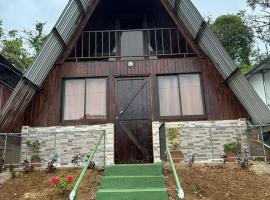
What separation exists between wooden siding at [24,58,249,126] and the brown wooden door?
0.23 meters

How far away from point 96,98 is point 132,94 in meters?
1.28

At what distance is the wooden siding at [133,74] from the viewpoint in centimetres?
1102

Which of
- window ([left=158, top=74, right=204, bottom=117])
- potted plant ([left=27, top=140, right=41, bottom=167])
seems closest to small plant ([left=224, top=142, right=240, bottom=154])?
window ([left=158, top=74, right=204, bottom=117])

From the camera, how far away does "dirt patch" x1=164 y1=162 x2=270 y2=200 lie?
705cm

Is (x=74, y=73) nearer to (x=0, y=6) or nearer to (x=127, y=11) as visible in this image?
(x=127, y=11)

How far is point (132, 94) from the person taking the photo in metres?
11.4

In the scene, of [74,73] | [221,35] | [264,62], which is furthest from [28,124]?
[221,35]

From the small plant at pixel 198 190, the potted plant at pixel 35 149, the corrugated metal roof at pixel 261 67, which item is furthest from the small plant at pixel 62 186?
the corrugated metal roof at pixel 261 67

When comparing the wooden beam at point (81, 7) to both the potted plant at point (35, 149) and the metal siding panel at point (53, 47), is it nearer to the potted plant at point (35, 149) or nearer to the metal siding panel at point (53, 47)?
the metal siding panel at point (53, 47)

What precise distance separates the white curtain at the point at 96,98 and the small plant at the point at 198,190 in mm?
4672

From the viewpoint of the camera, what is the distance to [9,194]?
7488 millimetres

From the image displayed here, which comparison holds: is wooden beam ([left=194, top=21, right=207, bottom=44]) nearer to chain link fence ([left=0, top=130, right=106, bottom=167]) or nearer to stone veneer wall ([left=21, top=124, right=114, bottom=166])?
stone veneer wall ([left=21, top=124, right=114, bottom=166])

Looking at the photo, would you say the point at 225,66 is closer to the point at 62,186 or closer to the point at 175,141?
the point at 175,141

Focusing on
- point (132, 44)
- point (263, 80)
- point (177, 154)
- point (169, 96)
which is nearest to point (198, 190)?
point (177, 154)
